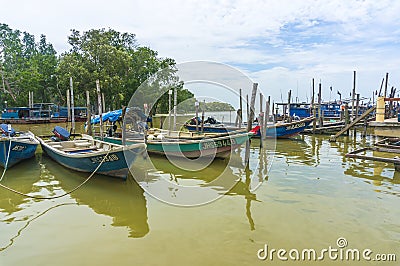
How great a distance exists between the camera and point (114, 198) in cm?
652

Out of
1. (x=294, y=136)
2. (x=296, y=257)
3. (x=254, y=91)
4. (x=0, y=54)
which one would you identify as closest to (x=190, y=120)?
(x=294, y=136)

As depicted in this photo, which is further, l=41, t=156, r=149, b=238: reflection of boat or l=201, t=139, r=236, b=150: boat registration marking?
l=201, t=139, r=236, b=150: boat registration marking

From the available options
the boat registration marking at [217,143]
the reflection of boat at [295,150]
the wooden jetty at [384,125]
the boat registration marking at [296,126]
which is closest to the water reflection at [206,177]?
the boat registration marking at [217,143]

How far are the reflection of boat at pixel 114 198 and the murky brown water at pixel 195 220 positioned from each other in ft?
0.07

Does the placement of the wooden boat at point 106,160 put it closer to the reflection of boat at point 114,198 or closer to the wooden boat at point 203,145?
the reflection of boat at point 114,198

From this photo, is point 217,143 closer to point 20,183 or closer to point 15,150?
point 20,183

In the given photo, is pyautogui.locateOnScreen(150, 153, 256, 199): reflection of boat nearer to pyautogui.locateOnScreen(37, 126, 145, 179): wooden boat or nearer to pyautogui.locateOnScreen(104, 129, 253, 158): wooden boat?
pyautogui.locateOnScreen(104, 129, 253, 158): wooden boat

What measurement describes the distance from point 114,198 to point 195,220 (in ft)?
6.94

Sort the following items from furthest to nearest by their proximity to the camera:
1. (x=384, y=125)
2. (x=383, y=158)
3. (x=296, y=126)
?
(x=296, y=126), (x=384, y=125), (x=383, y=158)

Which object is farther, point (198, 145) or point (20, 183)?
point (198, 145)

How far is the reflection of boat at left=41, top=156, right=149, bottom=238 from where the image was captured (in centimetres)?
531

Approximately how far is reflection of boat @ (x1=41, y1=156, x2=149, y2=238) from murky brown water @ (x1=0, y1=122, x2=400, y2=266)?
2 cm

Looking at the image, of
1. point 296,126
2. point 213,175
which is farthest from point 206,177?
point 296,126

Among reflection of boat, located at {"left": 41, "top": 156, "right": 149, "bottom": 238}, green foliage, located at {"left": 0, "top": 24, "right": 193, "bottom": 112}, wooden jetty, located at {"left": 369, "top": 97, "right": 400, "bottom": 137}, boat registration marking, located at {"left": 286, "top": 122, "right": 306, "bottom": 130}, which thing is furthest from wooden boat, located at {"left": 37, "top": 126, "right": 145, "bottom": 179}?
green foliage, located at {"left": 0, "top": 24, "right": 193, "bottom": 112}
